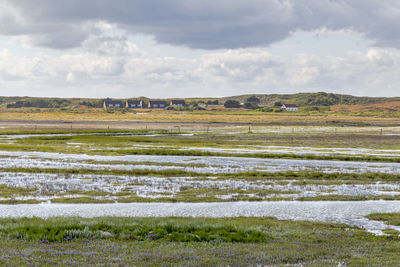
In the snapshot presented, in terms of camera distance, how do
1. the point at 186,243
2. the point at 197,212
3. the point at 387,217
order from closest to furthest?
the point at 186,243
the point at 387,217
the point at 197,212

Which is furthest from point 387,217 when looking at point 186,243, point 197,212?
point 186,243

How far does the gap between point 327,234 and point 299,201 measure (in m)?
8.30

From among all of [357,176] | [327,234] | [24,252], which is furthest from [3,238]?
[357,176]

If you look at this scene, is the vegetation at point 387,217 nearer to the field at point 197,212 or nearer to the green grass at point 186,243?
the field at point 197,212

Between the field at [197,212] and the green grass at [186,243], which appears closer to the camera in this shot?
the green grass at [186,243]

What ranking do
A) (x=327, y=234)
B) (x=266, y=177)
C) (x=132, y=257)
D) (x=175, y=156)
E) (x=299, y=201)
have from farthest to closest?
(x=175, y=156) < (x=266, y=177) < (x=299, y=201) < (x=327, y=234) < (x=132, y=257)

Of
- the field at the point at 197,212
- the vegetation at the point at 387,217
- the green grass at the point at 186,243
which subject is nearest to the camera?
the green grass at the point at 186,243

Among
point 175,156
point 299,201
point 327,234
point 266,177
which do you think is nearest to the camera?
point 327,234

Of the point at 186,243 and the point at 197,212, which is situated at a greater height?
the point at 186,243

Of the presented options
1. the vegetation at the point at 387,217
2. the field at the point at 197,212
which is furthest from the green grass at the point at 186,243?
the vegetation at the point at 387,217

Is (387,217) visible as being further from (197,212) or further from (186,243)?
(186,243)

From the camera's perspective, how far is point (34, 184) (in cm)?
2961

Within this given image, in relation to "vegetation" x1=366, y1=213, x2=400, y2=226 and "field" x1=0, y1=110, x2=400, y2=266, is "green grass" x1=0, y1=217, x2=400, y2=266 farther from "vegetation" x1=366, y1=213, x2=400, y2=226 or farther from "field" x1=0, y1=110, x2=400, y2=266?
"vegetation" x1=366, y1=213, x2=400, y2=226

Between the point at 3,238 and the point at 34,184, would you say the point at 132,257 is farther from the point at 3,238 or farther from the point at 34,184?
the point at 34,184
